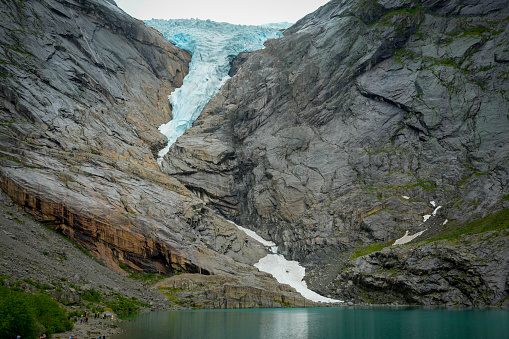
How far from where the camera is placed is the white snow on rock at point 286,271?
78000 mm

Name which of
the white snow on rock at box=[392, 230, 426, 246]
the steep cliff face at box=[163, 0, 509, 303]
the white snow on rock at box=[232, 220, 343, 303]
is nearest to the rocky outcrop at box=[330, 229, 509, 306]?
the white snow on rock at box=[232, 220, 343, 303]

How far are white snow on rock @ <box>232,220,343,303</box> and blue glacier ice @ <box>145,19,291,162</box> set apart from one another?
1697 inches

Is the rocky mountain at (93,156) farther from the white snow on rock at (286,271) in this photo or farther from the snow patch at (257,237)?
the snow patch at (257,237)

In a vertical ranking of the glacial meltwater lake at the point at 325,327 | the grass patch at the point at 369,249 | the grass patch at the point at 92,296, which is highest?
the grass patch at the point at 369,249

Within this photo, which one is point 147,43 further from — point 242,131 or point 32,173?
point 32,173

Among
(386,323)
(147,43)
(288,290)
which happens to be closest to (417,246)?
(288,290)

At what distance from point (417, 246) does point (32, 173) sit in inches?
2671

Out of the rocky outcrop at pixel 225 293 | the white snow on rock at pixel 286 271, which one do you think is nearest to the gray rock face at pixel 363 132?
the white snow on rock at pixel 286 271

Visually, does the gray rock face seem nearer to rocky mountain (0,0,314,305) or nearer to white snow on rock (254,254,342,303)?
white snow on rock (254,254,342,303)

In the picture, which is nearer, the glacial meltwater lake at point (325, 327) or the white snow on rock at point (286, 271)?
the glacial meltwater lake at point (325, 327)

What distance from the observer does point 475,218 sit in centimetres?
7262

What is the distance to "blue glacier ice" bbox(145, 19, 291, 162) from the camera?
133750mm

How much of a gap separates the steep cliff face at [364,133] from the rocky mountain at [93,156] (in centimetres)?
1320

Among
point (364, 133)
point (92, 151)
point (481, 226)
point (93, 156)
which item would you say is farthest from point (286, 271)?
point (92, 151)
